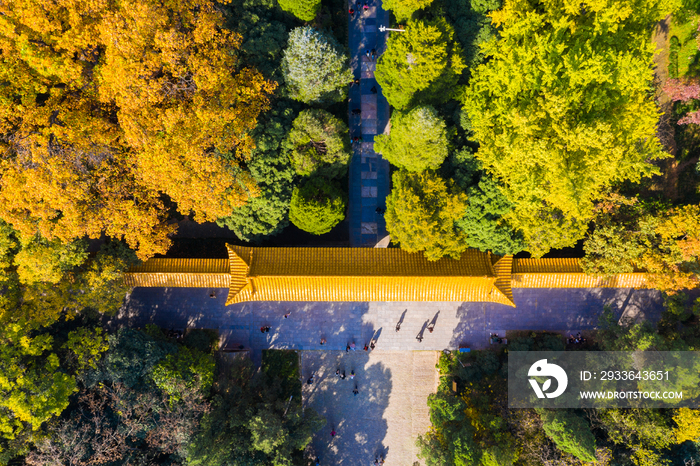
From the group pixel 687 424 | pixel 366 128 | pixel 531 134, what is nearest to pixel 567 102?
pixel 531 134

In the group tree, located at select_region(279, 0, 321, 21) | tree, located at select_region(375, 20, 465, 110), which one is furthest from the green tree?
tree, located at select_region(279, 0, 321, 21)

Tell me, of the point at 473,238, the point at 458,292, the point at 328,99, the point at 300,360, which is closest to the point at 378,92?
the point at 328,99

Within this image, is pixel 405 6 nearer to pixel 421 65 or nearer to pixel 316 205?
pixel 421 65

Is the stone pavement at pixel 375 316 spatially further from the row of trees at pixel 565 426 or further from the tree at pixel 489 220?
the tree at pixel 489 220

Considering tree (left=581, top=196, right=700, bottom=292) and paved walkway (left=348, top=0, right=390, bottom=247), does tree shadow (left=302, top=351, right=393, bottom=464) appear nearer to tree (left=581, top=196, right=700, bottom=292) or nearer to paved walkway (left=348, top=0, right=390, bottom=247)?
paved walkway (left=348, top=0, right=390, bottom=247)

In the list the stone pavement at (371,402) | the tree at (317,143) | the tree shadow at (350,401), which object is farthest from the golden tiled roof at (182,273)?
the tree shadow at (350,401)

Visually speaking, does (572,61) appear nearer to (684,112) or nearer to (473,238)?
(473,238)
